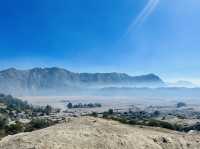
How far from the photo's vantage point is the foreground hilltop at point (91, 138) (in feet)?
78.4

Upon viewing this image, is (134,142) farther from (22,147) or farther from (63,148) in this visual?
(22,147)

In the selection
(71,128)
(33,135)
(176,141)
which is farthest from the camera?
(176,141)

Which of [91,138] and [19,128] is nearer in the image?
[91,138]

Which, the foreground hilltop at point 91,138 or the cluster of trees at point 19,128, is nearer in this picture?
the foreground hilltop at point 91,138

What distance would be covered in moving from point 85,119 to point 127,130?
4.15 meters

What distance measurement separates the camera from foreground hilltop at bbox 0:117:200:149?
23.9 m

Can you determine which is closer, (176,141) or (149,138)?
(149,138)

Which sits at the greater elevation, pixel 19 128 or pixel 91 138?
pixel 91 138

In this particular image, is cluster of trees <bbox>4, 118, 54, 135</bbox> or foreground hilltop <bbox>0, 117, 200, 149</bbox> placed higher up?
foreground hilltop <bbox>0, 117, 200, 149</bbox>

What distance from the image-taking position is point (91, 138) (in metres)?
25.6

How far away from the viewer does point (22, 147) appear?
2336cm

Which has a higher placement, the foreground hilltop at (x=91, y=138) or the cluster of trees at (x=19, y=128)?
the foreground hilltop at (x=91, y=138)

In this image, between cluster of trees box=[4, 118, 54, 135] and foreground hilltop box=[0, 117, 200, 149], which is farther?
cluster of trees box=[4, 118, 54, 135]

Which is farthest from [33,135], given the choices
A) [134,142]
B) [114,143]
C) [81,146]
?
[134,142]
